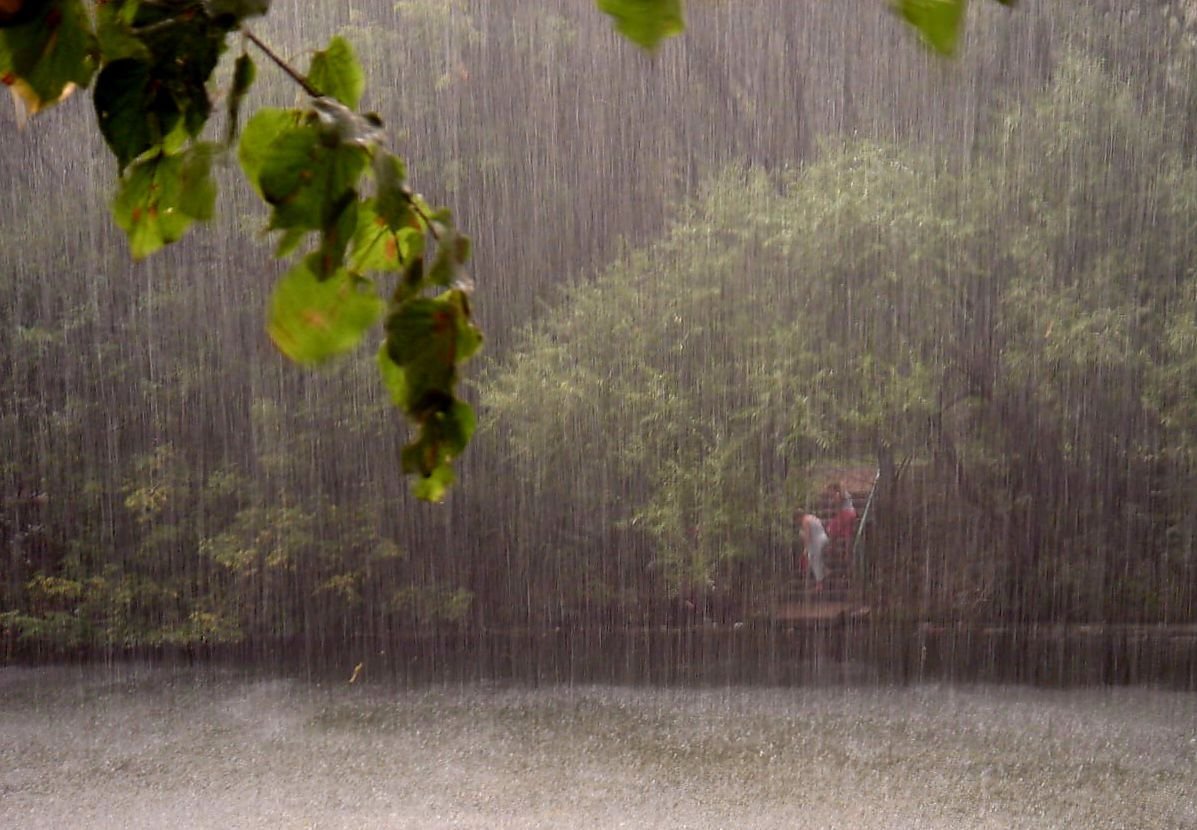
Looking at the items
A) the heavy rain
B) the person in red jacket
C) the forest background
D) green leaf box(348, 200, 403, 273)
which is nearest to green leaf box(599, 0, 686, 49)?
green leaf box(348, 200, 403, 273)

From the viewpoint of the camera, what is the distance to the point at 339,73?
43 centimetres

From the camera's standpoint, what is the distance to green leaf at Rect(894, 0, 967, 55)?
1.00 ft

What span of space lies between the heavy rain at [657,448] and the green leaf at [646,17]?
403 centimetres

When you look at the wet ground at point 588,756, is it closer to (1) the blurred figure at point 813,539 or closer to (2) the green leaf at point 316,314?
(1) the blurred figure at point 813,539

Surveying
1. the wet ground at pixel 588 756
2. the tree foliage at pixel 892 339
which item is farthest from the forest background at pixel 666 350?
the wet ground at pixel 588 756

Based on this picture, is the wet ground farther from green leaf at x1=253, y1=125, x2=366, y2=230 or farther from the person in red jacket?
green leaf at x1=253, y1=125, x2=366, y2=230

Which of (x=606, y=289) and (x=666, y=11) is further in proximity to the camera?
(x=606, y=289)

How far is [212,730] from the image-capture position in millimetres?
5164

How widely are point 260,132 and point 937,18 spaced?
211 mm

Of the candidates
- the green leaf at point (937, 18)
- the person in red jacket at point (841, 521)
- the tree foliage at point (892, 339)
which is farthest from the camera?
the person in red jacket at point (841, 521)

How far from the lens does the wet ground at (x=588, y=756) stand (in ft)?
13.3

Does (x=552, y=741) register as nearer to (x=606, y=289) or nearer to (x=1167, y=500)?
Result: (x=606, y=289)

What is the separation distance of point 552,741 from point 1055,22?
154 inches

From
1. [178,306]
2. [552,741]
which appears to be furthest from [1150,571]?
[178,306]
